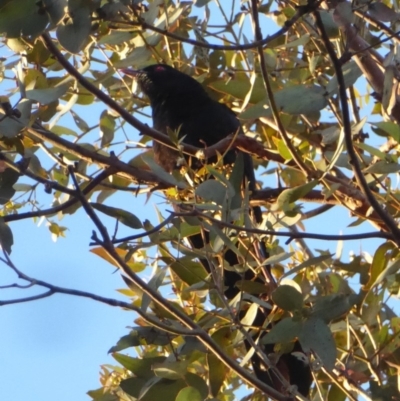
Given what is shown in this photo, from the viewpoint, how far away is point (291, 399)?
138 centimetres

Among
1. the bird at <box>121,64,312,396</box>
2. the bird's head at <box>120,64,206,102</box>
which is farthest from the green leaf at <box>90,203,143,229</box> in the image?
the bird's head at <box>120,64,206,102</box>

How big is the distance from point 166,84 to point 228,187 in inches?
79.1

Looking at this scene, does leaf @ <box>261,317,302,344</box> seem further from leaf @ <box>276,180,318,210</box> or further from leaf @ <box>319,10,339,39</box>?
leaf @ <box>319,10,339,39</box>

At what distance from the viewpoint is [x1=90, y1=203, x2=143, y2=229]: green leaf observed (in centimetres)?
138

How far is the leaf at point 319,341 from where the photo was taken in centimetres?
124

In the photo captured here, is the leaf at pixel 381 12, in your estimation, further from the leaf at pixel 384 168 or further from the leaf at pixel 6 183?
the leaf at pixel 6 183

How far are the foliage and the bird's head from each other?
70 cm

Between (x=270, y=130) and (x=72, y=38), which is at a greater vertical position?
(x=270, y=130)

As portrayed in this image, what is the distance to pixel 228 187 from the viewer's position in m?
1.41

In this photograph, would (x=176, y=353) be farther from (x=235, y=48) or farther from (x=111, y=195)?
(x=111, y=195)

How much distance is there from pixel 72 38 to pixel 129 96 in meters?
1.27

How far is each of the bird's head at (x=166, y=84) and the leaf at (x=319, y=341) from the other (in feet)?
6.81

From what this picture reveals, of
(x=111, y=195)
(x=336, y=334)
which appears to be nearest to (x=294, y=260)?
(x=336, y=334)

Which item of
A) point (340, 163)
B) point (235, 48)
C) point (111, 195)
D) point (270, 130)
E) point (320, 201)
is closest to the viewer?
point (235, 48)
